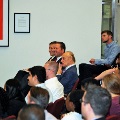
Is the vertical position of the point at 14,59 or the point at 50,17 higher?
the point at 50,17

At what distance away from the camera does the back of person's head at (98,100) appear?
2570 mm

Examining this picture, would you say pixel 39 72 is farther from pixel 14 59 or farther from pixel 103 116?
pixel 14 59

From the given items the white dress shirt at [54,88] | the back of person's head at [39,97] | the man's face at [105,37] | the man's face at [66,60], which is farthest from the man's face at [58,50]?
the back of person's head at [39,97]

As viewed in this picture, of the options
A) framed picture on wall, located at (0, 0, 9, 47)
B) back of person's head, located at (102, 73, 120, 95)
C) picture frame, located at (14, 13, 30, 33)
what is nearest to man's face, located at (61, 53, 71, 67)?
picture frame, located at (14, 13, 30, 33)

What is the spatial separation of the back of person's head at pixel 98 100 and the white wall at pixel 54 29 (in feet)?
14.2

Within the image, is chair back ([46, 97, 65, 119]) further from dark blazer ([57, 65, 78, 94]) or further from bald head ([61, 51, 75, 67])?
bald head ([61, 51, 75, 67])

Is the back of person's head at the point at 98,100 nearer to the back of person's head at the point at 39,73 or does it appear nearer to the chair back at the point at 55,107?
the chair back at the point at 55,107

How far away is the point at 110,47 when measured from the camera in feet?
21.4

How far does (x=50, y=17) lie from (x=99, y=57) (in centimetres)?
134

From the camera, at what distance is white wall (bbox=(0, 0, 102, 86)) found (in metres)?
6.93

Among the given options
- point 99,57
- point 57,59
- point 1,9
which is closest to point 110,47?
point 99,57

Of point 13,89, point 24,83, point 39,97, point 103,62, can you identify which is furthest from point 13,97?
point 103,62

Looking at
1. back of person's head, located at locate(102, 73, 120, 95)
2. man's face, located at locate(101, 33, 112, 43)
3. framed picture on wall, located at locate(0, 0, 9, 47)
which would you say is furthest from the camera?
framed picture on wall, located at locate(0, 0, 9, 47)

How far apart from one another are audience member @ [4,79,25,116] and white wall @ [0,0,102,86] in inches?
124
